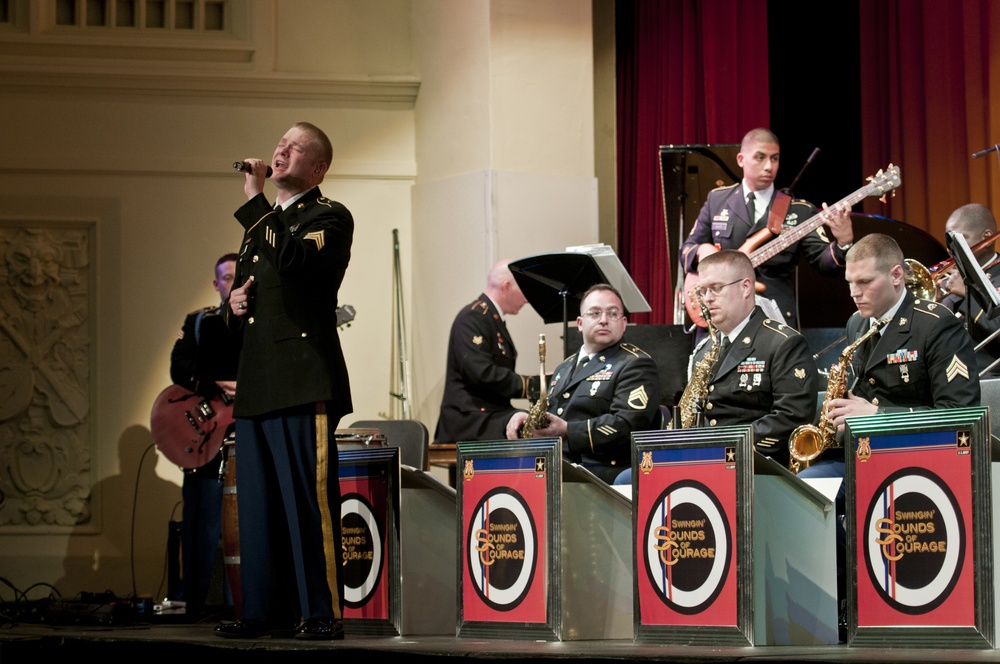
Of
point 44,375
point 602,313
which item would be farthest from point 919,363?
point 44,375

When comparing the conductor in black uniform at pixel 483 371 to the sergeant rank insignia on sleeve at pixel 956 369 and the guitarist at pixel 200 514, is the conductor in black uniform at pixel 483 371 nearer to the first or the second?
the guitarist at pixel 200 514

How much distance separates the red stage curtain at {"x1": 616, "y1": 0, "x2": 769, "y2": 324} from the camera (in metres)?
7.89

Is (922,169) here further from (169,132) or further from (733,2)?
(169,132)

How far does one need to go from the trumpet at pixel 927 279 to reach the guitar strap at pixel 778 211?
0.66 meters

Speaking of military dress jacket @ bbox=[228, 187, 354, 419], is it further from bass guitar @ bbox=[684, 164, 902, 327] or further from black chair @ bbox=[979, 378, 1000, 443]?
bass guitar @ bbox=[684, 164, 902, 327]

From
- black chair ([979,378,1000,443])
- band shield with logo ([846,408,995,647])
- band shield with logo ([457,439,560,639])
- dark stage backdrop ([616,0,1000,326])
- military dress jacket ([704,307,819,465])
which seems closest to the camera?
band shield with logo ([846,408,995,647])

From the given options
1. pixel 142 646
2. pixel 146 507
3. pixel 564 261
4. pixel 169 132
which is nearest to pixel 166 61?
pixel 169 132

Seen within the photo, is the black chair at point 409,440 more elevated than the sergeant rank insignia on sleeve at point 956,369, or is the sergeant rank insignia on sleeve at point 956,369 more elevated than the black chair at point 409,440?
the sergeant rank insignia on sleeve at point 956,369

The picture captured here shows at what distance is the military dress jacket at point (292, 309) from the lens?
3.93m

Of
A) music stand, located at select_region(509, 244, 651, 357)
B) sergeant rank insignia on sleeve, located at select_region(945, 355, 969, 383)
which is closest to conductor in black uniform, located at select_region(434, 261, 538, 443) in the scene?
music stand, located at select_region(509, 244, 651, 357)

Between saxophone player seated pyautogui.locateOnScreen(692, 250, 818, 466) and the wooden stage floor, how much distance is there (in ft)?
3.64

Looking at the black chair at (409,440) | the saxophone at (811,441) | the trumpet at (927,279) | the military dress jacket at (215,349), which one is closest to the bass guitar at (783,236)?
the trumpet at (927,279)

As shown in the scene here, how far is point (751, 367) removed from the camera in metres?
4.66

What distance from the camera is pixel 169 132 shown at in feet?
26.0
